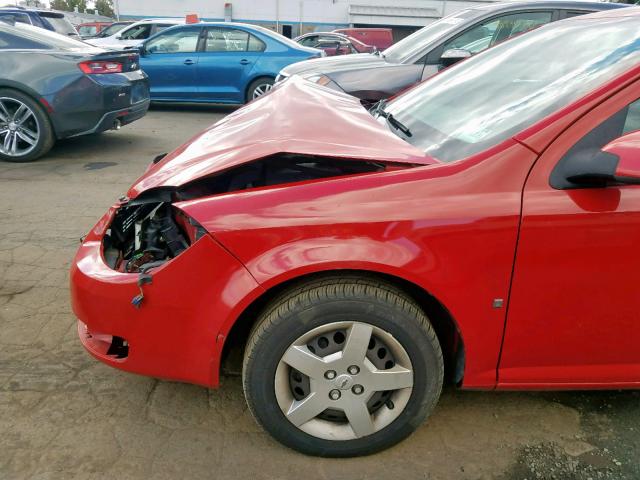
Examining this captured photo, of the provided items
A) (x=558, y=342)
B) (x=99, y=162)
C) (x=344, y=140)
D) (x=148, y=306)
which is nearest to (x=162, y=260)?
(x=148, y=306)

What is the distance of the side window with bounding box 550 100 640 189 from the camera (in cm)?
182

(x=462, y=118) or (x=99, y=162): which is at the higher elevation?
(x=462, y=118)

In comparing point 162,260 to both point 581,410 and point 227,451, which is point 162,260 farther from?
point 581,410

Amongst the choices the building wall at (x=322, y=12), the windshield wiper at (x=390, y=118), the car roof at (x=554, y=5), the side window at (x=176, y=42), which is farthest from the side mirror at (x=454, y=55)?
the building wall at (x=322, y=12)

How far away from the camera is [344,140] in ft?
7.20

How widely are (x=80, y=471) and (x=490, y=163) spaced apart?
1923 mm

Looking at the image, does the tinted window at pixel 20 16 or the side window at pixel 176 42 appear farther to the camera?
the tinted window at pixel 20 16

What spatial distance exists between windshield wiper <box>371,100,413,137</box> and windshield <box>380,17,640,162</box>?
0.03m

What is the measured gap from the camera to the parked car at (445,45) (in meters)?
5.40

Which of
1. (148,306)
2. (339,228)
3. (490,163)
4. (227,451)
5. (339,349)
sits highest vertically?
(490,163)

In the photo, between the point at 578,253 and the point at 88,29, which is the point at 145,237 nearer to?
the point at 578,253

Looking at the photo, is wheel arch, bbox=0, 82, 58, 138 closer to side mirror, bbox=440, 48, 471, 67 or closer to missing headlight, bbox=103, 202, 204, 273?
missing headlight, bbox=103, 202, 204, 273

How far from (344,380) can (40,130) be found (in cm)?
549

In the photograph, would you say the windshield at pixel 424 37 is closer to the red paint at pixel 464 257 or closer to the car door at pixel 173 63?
the red paint at pixel 464 257
